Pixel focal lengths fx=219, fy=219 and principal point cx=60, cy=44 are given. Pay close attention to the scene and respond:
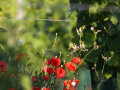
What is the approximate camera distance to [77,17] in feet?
9.36

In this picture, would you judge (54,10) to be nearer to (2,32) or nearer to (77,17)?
(2,32)

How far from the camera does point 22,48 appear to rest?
4.36ft

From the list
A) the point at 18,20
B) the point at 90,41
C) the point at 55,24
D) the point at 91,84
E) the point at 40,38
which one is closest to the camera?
the point at 18,20

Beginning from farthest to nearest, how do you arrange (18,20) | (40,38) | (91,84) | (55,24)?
(91,84), (55,24), (40,38), (18,20)

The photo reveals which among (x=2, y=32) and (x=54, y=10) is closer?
(x=2, y=32)

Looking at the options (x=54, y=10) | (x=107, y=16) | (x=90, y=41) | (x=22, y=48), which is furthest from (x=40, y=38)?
(x=107, y=16)

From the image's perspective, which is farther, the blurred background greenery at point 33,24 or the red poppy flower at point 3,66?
the blurred background greenery at point 33,24

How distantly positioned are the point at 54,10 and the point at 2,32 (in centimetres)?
52

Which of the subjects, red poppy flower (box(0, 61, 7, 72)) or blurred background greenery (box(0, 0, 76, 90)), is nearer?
red poppy flower (box(0, 61, 7, 72))

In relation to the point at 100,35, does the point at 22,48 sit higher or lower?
higher

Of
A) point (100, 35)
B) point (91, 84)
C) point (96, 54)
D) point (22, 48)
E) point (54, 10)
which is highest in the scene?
point (54, 10)

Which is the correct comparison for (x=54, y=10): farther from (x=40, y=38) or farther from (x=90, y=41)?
(x=90, y=41)

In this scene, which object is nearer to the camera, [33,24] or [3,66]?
[3,66]

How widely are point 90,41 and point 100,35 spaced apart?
0.18 metres
